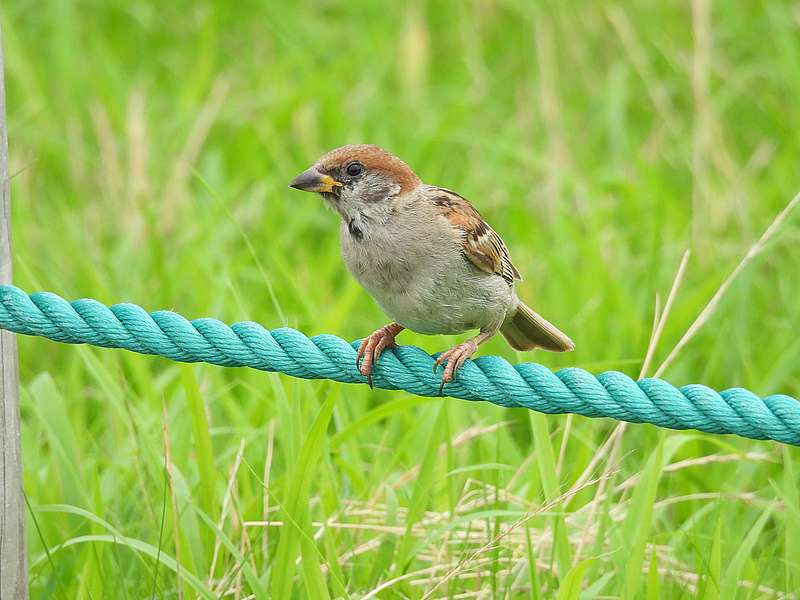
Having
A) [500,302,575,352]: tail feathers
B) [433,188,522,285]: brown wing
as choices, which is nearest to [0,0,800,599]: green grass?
[500,302,575,352]: tail feathers

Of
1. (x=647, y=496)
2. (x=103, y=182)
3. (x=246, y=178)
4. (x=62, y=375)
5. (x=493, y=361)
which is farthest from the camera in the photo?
(x=246, y=178)

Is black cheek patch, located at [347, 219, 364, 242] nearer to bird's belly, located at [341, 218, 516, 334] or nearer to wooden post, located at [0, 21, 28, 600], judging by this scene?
bird's belly, located at [341, 218, 516, 334]

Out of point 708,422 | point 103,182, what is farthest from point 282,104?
point 708,422

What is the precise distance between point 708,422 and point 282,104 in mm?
Answer: 4872

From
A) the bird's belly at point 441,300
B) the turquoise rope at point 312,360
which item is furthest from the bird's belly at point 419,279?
the turquoise rope at point 312,360

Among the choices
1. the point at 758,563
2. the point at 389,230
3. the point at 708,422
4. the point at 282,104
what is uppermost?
the point at 282,104

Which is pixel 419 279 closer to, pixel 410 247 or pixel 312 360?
pixel 410 247

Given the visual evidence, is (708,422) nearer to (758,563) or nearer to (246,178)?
(758,563)

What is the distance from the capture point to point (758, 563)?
11.3ft

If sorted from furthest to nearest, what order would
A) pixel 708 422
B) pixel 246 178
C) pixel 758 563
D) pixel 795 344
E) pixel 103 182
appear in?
pixel 246 178
pixel 103 182
pixel 795 344
pixel 758 563
pixel 708 422

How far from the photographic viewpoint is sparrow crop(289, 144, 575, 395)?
323 cm

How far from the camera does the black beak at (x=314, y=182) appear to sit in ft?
11.0

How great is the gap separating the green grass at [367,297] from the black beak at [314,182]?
0.23 meters

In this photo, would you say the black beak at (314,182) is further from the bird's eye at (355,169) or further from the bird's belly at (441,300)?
the bird's belly at (441,300)
